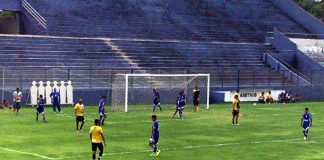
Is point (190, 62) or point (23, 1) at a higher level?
point (23, 1)

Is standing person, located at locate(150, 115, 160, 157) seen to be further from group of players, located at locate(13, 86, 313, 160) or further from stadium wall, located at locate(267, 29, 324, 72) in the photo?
stadium wall, located at locate(267, 29, 324, 72)

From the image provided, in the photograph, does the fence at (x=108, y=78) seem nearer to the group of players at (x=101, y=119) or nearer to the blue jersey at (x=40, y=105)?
the group of players at (x=101, y=119)

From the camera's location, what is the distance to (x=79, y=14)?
232 feet

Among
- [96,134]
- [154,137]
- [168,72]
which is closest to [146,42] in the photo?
[168,72]

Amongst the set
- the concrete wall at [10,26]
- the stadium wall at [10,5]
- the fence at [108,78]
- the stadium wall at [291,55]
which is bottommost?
the fence at [108,78]

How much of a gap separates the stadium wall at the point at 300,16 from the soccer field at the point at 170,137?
137ft

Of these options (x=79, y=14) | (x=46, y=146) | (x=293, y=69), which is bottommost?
(x=46, y=146)

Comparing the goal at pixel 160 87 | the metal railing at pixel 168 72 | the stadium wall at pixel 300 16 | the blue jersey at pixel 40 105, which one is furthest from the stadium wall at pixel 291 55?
the blue jersey at pixel 40 105

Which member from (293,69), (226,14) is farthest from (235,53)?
(226,14)

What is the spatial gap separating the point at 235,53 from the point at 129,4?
13.7m

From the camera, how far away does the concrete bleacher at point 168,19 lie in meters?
68.8

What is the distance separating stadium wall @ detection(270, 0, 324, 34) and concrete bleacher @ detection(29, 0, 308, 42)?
3.09ft

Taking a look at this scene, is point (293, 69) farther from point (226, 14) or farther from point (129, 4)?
point (129, 4)

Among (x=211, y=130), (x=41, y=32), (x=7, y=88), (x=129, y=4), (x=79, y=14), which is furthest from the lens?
(x=129, y=4)
